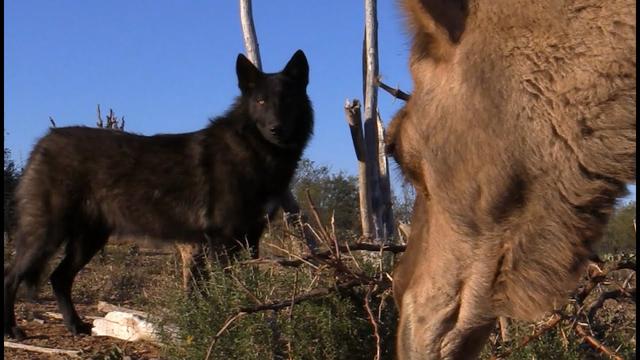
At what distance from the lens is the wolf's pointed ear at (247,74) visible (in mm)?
8812

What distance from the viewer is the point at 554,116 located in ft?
7.96

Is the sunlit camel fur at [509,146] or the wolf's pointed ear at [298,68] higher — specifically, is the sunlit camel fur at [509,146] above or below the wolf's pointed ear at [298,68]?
below

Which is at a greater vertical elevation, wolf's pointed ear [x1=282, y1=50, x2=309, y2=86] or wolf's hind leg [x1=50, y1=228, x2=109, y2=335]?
wolf's pointed ear [x1=282, y1=50, x2=309, y2=86]

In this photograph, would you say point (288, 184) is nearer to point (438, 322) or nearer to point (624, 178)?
point (438, 322)

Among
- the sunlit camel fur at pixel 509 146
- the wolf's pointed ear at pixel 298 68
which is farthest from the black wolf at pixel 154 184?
the sunlit camel fur at pixel 509 146

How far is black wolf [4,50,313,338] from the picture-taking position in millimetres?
8055

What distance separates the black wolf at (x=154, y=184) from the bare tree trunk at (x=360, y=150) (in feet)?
6.21

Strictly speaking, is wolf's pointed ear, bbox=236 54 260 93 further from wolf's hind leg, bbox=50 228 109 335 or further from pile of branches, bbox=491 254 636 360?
pile of branches, bbox=491 254 636 360

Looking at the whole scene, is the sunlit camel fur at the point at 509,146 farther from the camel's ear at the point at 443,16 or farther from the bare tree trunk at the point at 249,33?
the bare tree trunk at the point at 249,33

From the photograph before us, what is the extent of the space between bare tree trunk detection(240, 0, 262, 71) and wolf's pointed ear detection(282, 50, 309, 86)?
109 inches

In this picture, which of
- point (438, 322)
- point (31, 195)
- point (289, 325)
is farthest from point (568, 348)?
point (31, 195)

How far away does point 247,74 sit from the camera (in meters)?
8.85

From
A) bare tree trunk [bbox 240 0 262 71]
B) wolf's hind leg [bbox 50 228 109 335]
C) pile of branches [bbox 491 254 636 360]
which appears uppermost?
bare tree trunk [bbox 240 0 262 71]

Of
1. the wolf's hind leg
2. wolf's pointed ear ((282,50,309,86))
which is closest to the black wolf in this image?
the wolf's hind leg
